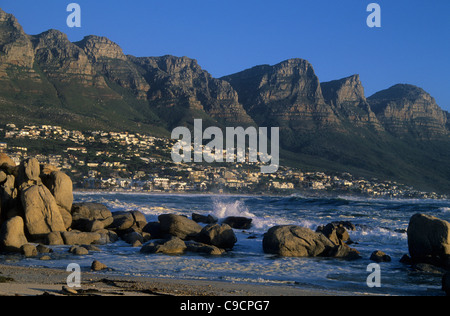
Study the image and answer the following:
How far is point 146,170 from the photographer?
336ft

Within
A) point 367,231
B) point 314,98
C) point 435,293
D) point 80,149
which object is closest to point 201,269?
point 435,293

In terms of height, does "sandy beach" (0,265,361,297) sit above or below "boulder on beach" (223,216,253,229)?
above

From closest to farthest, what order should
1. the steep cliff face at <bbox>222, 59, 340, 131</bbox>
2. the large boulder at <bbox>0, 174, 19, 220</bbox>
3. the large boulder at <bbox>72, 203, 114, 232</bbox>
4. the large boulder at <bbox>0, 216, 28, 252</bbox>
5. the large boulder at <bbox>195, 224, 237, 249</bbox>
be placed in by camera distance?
the large boulder at <bbox>0, 216, 28, 252</bbox> → the large boulder at <bbox>0, 174, 19, 220</bbox> → the large boulder at <bbox>195, 224, 237, 249</bbox> → the large boulder at <bbox>72, 203, 114, 232</bbox> → the steep cliff face at <bbox>222, 59, 340, 131</bbox>

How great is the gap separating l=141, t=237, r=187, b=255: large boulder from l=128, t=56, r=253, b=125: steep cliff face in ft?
457

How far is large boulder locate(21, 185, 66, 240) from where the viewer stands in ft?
76.8

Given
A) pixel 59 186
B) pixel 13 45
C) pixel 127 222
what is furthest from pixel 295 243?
pixel 13 45

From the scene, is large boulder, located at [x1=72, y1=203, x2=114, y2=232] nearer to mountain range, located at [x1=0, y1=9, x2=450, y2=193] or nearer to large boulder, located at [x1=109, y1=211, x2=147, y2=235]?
large boulder, located at [x1=109, y1=211, x2=147, y2=235]

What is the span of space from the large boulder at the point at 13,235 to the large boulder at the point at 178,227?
806 cm

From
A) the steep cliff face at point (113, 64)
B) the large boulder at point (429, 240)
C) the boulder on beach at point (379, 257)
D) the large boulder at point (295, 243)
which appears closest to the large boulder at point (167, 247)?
the large boulder at point (295, 243)

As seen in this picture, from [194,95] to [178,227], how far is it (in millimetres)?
149309

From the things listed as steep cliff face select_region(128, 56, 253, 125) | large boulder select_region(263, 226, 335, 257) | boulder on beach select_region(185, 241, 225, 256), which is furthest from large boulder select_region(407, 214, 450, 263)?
steep cliff face select_region(128, 56, 253, 125)

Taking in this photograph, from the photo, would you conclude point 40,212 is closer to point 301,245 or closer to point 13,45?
point 301,245

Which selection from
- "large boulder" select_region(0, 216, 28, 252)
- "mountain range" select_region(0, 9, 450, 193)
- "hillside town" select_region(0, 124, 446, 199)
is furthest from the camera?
"mountain range" select_region(0, 9, 450, 193)
